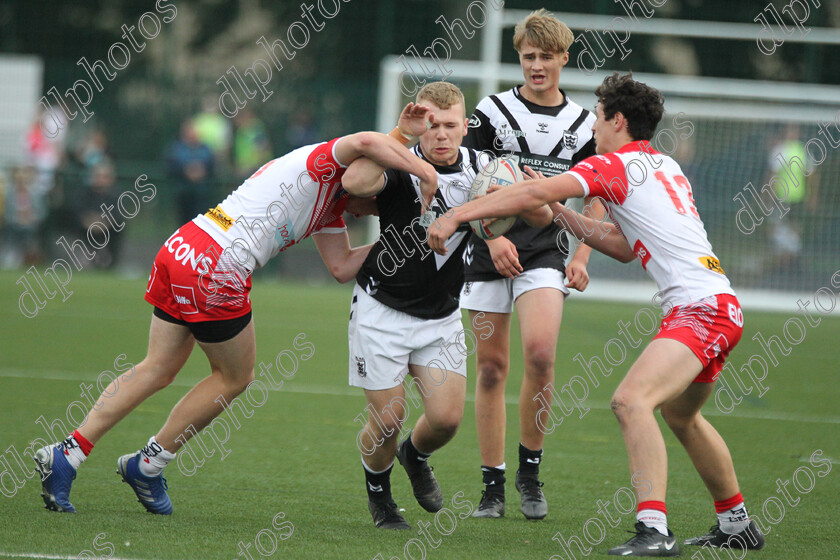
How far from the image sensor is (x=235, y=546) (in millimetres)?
3900

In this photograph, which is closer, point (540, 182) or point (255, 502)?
point (540, 182)

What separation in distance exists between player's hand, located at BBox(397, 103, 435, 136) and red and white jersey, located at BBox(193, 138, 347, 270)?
0.32 meters

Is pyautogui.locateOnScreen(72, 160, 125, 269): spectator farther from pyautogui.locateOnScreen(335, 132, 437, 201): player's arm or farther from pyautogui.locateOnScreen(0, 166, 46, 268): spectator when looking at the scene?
pyautogui.locateOnScreen(335, 132, 437, 201): player's arm

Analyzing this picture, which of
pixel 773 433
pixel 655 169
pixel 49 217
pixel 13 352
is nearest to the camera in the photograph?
pixel 655 169

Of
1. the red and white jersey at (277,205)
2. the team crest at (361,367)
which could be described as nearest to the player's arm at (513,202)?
the red and white jersey at (277,205)

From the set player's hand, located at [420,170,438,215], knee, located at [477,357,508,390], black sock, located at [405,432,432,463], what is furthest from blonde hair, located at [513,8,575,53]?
black sock, located at [405,432,432,463]

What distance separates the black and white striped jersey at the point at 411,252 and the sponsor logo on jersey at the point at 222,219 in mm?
607

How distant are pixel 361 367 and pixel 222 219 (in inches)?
34.5

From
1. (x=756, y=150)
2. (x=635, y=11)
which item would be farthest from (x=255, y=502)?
(x=635, y=11)

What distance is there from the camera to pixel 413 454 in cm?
470

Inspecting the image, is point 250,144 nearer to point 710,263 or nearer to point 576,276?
point 576,276

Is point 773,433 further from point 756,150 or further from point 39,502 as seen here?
point 756,150

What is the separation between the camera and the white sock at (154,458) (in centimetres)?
440

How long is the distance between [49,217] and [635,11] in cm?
1127
